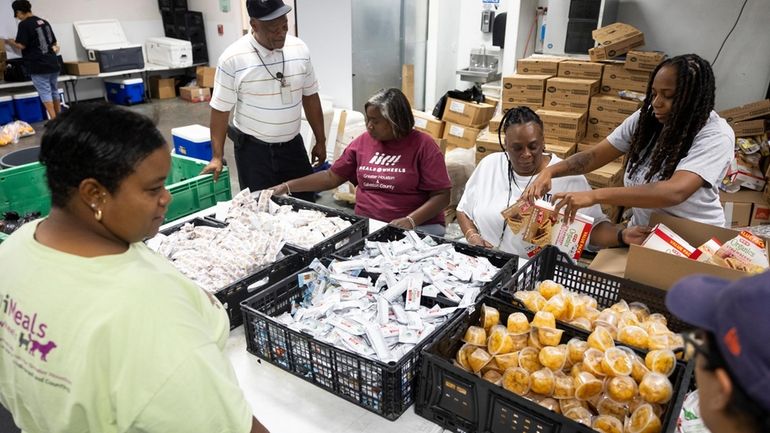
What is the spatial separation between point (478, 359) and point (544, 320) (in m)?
0.21

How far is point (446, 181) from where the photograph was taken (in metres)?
2.60

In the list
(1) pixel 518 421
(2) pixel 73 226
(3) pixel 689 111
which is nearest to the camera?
(2) pixel 73 226

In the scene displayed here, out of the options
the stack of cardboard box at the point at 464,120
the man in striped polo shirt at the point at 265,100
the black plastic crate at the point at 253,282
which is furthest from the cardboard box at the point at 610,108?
the black plastic crate at the point at 253,282

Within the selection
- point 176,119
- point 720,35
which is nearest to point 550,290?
point 720,35

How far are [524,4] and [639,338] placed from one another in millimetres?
4304

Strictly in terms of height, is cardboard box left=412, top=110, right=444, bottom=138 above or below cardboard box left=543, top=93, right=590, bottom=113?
below

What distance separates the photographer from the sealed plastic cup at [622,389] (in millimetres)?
1215

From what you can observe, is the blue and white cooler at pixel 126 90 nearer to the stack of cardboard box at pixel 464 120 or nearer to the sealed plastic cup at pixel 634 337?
the stack of cardboard box at pixel 464 120

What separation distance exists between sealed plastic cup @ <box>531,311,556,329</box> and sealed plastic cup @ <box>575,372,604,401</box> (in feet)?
0.56

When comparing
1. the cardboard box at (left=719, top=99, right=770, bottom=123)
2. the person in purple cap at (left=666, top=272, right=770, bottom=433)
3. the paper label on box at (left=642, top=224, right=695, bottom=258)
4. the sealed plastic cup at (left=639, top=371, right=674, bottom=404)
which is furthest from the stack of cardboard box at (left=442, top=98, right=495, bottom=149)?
the person in purple cap at (left=666, top=272, right=770, bottom=433)

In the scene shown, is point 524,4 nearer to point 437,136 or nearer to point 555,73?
point 555,73

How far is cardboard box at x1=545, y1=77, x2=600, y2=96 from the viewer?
4143 millimetres

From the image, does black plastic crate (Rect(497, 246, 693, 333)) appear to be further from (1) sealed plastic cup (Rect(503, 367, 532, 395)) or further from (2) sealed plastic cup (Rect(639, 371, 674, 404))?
(2) sealed plastic cup (Rect(639, 371, 674, 404))

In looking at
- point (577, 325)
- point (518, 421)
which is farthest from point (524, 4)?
point (518, 421)
